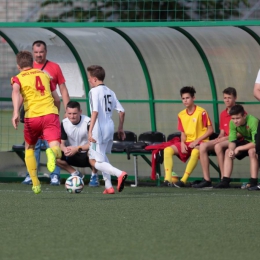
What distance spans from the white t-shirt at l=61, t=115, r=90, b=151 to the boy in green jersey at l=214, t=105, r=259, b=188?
2054 millimetres

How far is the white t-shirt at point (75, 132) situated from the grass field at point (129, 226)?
1.76 m

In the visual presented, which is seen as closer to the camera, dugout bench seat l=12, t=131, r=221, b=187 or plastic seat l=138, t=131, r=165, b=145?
dugout bench seat l=12, t=131, r=221, b=187

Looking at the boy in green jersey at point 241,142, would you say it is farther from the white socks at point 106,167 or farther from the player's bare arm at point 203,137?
the white socks at point 106,167

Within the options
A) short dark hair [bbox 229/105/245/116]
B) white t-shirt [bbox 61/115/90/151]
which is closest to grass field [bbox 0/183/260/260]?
short dark hair [bbox 229/105/245/116]

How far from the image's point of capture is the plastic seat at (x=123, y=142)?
41.4ft

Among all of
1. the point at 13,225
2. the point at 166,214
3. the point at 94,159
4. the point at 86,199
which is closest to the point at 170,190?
the point at 94,159

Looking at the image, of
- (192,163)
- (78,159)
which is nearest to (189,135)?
(192,163)

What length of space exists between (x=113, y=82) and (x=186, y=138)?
74.3 inches

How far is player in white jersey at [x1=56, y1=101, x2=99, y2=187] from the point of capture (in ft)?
39.7

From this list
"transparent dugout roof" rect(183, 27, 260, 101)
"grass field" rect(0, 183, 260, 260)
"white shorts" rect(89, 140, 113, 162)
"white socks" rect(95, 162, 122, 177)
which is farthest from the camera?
"transparent dugout roof" rect(183, 27, 260, 101)

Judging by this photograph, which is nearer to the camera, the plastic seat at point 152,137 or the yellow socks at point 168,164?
the yellow socks at point 168,164

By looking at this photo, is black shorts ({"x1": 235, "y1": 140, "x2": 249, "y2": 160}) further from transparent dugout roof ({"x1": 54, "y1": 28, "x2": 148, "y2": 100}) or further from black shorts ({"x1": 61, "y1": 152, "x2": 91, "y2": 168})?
transparent dugout roof ({"x1": 54, "y1": 28, "x2": 148, "y2": 100})

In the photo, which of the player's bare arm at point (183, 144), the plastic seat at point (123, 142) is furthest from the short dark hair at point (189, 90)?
the plastic seat at point (123, 142)

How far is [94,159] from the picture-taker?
10898 mm
